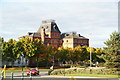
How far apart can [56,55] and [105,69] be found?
125 ft

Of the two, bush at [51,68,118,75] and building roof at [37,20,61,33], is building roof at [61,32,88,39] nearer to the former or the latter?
building roof at [37,20,61,33]

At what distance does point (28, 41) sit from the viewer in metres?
68.8

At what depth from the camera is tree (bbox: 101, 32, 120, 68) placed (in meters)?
41.8

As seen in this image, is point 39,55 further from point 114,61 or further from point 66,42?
point 66,42

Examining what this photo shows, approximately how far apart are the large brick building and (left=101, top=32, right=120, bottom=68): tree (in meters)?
73.1

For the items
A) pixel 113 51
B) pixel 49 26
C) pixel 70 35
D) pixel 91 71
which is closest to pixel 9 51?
pixel 91 71

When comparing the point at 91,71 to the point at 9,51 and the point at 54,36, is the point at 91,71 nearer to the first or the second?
the point at 9,51

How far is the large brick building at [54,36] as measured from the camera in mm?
117637

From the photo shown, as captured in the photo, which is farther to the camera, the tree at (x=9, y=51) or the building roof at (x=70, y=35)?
the building roof at (x=70, y=35)

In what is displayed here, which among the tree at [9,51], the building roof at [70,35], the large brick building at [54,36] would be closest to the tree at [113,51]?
the tree at [9,51]

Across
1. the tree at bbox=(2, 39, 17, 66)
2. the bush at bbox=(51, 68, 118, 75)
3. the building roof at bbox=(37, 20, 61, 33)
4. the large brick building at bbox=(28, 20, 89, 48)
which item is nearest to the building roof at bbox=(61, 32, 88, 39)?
the large brick building at bbox=(28, 20, 89, 48)

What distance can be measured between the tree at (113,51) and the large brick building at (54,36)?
73.1m

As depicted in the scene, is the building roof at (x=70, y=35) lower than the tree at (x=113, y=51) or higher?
higher

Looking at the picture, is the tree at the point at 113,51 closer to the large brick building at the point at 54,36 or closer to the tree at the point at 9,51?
the tree at the point at 9,51
